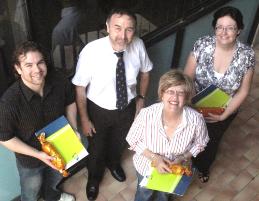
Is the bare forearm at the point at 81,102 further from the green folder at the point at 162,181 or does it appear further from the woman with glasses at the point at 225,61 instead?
the woman with glasses at the point at 225,61

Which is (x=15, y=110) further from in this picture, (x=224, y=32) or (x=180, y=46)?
(x=180, y=46)

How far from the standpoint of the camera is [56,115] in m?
→ 2.26

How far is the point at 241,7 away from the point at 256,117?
1276mm

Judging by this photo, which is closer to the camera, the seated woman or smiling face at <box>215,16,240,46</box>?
the seated woman

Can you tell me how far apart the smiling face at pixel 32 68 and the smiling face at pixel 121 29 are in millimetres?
532

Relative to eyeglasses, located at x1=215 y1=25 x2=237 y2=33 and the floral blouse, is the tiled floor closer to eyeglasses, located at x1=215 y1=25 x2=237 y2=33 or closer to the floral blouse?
the floral blouse

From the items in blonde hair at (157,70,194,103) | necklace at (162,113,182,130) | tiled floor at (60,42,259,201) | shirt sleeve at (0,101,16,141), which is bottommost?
tiled floor at (60,42,259,201)

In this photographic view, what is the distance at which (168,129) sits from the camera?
2332mm

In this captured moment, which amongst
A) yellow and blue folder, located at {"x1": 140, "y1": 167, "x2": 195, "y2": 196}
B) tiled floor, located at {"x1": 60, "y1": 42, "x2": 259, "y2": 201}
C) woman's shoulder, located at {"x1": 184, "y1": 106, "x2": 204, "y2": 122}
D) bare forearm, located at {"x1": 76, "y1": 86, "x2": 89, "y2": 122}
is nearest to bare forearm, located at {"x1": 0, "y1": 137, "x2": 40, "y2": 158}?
bare forearm, located at {"x1": 76, "y1": 86, "x2": 89, "y2": 122}

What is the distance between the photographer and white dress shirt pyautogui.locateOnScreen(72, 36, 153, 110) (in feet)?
7.88

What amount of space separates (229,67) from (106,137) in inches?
43.7

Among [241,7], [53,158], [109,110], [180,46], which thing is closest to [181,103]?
[109,110]

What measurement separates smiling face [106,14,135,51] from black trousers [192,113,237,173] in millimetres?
1044

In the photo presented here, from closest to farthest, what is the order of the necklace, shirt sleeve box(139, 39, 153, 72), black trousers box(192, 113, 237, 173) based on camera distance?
the necklace, shirt sleeve box(139, 39, 153, 72), black trousers box(192, 113, 237, 173)
